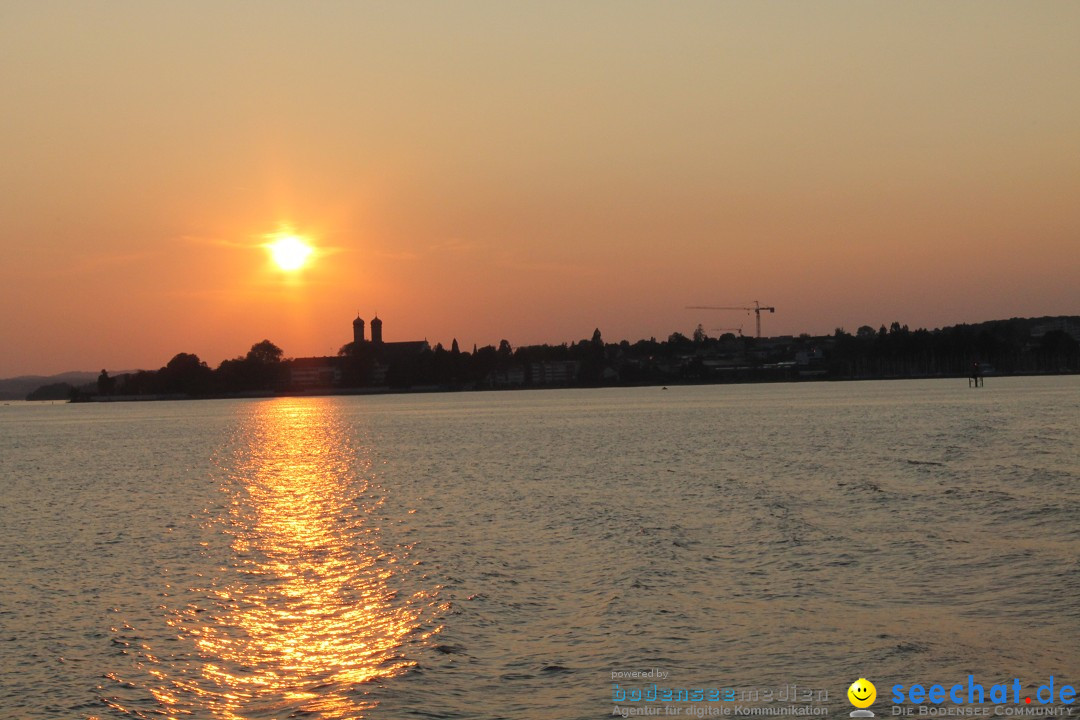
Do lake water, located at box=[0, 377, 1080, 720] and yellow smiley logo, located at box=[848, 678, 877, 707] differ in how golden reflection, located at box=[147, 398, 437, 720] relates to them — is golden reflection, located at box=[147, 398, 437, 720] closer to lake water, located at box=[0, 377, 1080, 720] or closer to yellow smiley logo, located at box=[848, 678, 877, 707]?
lake water, located at box=[0, 377, 1080, 720]

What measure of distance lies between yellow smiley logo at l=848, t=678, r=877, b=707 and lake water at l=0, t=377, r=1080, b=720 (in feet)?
0.58

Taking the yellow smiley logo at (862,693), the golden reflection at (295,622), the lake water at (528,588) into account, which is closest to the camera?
the yellow smiley logo at (862,693)

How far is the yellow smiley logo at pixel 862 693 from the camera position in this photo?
14883 millimetres

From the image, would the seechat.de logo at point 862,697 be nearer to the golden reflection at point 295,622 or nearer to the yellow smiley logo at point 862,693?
the yellow smiley logo at point 862,693

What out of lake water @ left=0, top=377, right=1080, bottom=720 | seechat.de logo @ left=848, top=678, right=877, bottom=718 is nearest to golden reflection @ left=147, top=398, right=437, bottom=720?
lake water @ left=0, top=377, right=1080, bottom=720

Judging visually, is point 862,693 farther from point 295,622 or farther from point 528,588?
point 295,622

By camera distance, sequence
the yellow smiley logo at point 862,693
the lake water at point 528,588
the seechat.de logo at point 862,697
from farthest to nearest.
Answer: the lake water at point 528,588, the yellow smiley logo at point 862,693, the seechat.de logo at point 862,697

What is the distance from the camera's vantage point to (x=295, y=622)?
21.1m

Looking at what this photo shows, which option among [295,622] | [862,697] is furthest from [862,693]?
[295,622]

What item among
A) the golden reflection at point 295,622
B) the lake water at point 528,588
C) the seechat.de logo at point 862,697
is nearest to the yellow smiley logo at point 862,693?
the seechat.de logo at point 862,697

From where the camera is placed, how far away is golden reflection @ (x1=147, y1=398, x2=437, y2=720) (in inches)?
640

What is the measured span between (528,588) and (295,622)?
510 centimetres

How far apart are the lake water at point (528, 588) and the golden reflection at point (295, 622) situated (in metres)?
0.08

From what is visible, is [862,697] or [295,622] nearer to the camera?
[862,697]
